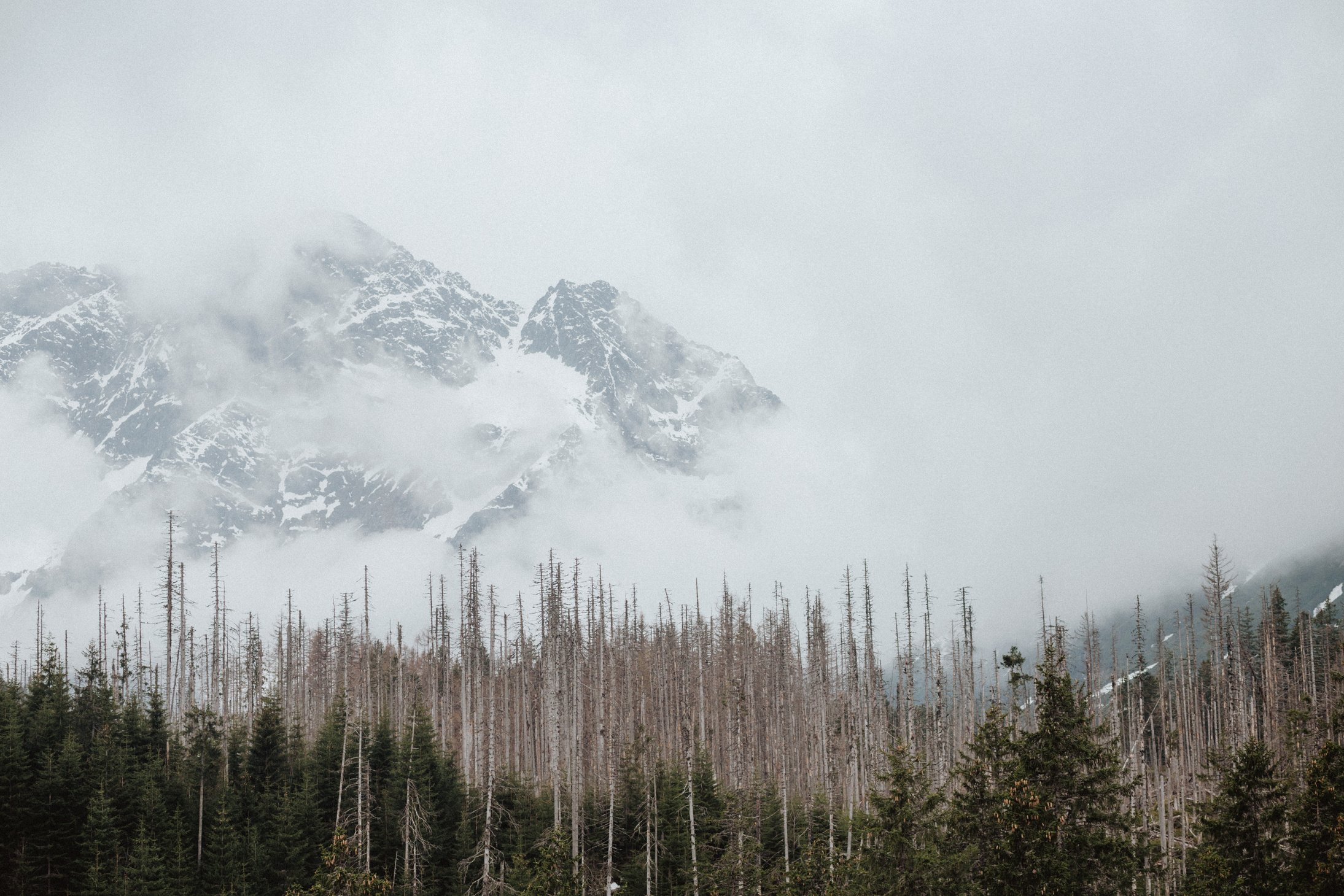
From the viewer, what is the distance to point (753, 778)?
50688mm

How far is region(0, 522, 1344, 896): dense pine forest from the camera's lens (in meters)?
26.3

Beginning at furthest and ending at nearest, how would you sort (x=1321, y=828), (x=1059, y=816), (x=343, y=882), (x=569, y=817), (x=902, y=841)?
(x=569, y=817)
(x=343, y=882)
(x=1321, y=828)
(x=902, y=841)
(x=1059, y=816)

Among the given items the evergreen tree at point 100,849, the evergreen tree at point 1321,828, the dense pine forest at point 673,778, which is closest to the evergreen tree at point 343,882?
the dense pine forest at point 673,778

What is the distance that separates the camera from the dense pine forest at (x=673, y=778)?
26.3 m

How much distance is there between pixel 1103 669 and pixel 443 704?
496 ft

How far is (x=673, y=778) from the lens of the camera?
53500 millimetres

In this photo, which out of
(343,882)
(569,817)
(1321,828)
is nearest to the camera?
(1321,828)

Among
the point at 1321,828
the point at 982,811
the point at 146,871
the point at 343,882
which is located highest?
the point at 982,811

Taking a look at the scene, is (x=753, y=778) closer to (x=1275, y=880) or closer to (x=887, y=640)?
(x=1275, y=880)

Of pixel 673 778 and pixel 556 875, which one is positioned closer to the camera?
pixel 556 875

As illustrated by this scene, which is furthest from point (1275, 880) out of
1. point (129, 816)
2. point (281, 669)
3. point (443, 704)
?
point (281, 669)

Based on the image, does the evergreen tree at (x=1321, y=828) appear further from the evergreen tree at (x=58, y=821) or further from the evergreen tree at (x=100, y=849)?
the evergreen tree at (x=58, y=821)

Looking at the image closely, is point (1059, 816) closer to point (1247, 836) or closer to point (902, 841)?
point (902, 841)

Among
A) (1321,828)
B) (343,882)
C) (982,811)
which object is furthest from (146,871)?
(1321,828)
